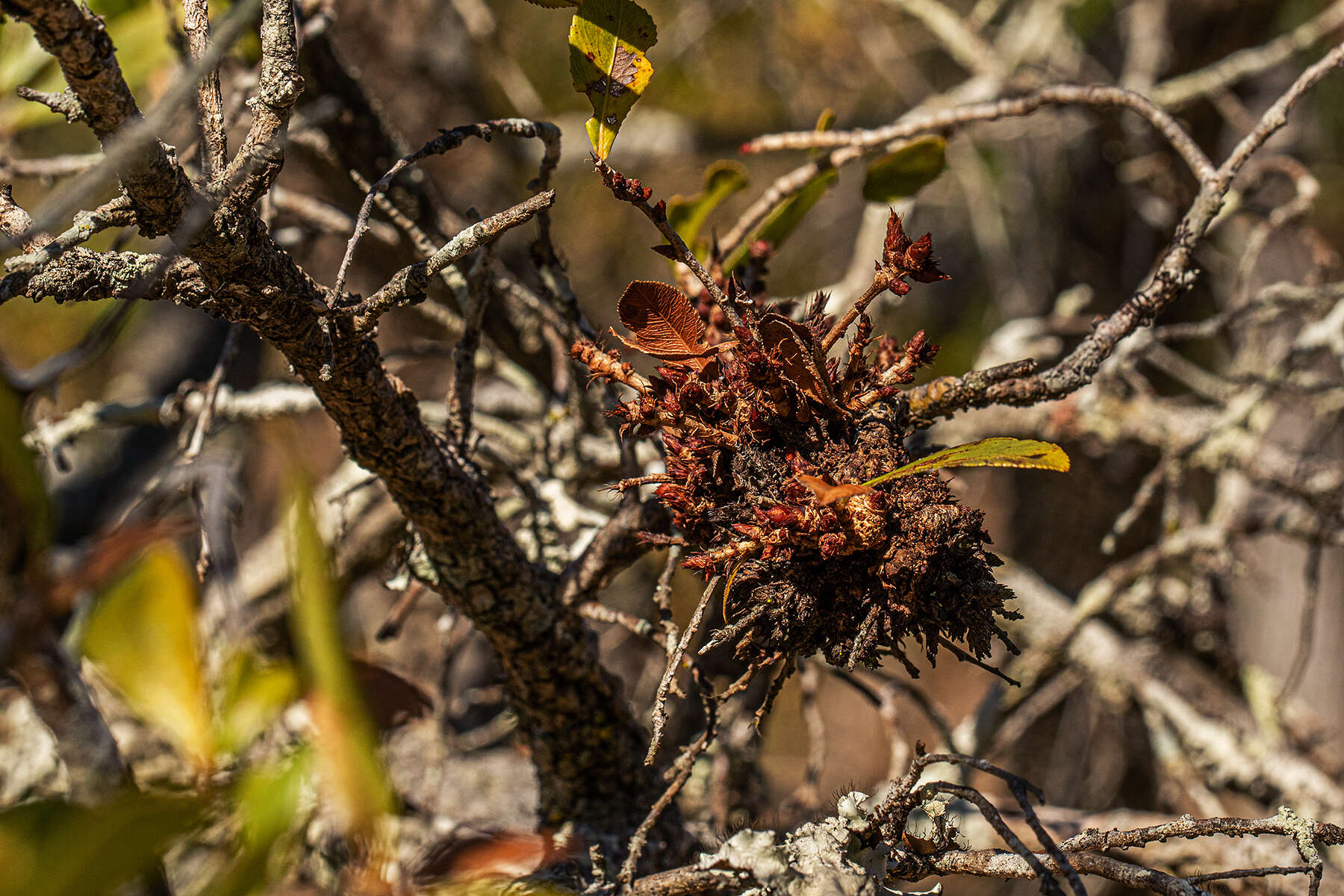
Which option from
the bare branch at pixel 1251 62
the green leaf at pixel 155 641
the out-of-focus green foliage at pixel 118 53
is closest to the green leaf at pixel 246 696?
the green leaf at pixel 155 641

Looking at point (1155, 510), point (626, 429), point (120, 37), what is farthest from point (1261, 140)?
point (1155, 510)

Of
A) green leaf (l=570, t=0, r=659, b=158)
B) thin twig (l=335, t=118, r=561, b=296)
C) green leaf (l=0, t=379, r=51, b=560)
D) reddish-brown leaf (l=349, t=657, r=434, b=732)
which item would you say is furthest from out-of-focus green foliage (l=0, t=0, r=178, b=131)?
Result: green leaf (l=0, t=379, r=51, b=560)

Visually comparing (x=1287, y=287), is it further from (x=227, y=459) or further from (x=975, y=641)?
(x=227, y=459)

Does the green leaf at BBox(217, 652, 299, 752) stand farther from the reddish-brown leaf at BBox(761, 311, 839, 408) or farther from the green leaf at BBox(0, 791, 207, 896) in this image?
the reddish-brown leaf at BBox(761, 311, 839, 408)

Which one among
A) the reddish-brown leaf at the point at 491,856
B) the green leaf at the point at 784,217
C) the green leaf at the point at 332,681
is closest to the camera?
the green leaf at the point at 332,681

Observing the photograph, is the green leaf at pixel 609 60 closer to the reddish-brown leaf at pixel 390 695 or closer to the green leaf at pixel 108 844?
the green leaf at pixel 108 844

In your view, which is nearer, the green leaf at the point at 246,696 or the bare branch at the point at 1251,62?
the green leaf at the point at 246,696
